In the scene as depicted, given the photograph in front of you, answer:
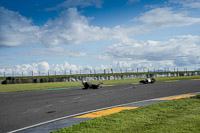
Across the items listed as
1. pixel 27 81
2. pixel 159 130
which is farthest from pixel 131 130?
pixel 27 81

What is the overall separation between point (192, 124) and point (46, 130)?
3488 millimetres

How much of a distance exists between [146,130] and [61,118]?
2.91m

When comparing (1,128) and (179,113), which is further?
(179,113)

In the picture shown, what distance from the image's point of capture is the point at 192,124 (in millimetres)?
4594

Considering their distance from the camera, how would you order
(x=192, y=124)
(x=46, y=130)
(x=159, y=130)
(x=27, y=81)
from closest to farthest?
(x=159, y=130)
(x=192, y=124)
(x=46, y=130)
(x=27, y=81)

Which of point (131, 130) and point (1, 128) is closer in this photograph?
point (131, 130)

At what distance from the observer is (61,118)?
6258 millimetres

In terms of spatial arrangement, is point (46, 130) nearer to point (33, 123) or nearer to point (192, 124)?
point (33, 123)

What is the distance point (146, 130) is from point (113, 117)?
4.94 feet

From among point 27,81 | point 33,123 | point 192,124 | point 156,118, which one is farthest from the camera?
point 27,81

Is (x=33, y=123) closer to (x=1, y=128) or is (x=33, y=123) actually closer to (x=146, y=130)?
(x=1, y=128)

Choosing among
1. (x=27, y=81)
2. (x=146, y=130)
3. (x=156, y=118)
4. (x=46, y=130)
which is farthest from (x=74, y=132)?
(x=27, y=81)

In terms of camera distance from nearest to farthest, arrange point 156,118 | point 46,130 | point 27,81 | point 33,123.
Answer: point 46,130 → point 156,118 → point 33,123 → point 27,81

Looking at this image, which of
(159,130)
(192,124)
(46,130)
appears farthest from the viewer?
(46,130)
